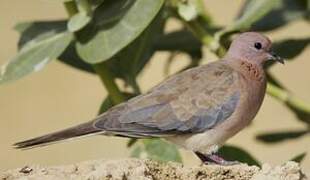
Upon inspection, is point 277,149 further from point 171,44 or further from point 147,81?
point 171,44

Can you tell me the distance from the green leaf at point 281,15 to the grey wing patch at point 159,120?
1070 mm

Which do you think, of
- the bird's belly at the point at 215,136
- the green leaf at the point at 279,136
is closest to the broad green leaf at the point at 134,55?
the bird's belly at the point at 215,136

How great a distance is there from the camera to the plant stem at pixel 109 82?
21.1 feet

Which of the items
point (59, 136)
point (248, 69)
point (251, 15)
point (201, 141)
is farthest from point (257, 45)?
point (59, 136)

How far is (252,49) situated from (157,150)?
0.84 meters

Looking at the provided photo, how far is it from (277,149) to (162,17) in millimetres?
5465

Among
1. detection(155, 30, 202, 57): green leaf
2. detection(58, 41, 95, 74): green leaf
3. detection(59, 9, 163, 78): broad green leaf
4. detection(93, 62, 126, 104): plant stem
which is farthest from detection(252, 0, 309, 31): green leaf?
detection(93, 62, 126, 104): plant stem

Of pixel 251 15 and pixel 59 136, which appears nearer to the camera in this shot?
pixel 59 136

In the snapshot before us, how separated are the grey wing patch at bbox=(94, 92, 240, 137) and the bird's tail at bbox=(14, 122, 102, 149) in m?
0.04

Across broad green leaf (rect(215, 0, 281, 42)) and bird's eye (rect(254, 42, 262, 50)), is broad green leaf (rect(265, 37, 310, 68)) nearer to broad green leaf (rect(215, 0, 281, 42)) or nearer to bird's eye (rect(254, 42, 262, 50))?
bird's eye (rect(254, 42, 262, 50))

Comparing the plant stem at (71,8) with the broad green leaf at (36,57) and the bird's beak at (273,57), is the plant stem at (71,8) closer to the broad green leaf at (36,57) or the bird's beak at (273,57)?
the broad green leaf at (36,57)

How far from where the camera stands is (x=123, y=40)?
6.20 meters

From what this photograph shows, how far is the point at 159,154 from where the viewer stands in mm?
6484

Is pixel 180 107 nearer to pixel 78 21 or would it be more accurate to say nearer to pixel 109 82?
pixel 109 82
